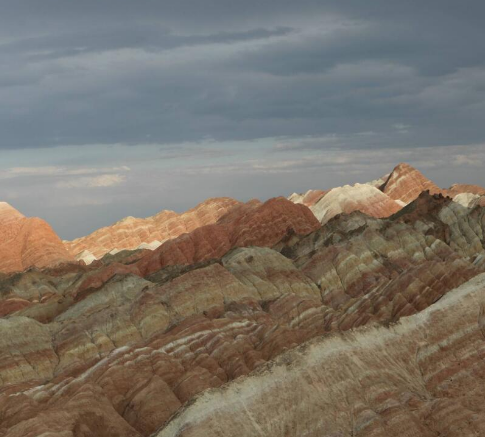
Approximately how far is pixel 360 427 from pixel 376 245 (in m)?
89.4

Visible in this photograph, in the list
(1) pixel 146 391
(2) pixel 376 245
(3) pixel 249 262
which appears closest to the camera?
(1) pixel 146 391

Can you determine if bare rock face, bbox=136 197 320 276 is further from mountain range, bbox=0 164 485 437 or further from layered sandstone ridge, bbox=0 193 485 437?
mountain range, bbox=0 164 485 437

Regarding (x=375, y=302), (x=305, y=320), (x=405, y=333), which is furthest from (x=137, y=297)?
(x=405, y=333)

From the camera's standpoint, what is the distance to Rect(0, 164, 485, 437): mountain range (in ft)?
182

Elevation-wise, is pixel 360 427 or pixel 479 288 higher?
pixel 479 288

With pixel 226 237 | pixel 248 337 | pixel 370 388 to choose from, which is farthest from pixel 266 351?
pixel 226 237

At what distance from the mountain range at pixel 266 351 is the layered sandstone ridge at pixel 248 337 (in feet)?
0.55

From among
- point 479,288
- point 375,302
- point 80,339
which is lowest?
point 80,339

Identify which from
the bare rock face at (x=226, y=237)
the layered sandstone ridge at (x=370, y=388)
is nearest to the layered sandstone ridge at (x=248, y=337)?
the layered sandstone ridge at (x=370, y=388)

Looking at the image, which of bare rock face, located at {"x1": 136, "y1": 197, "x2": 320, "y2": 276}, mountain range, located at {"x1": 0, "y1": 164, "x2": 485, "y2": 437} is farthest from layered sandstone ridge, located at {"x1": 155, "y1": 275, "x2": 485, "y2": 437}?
bare rock face, located at {"x1": 136, "y1": 197, "x2": 320, "y2": 276}

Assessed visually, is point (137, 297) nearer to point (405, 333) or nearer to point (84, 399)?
point (84, 399)

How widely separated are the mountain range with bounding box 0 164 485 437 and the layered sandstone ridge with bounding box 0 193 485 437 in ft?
0.55

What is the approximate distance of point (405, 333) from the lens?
65375mm

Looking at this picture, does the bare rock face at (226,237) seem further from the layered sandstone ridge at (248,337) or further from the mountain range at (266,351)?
the mountain range at (266,351)
